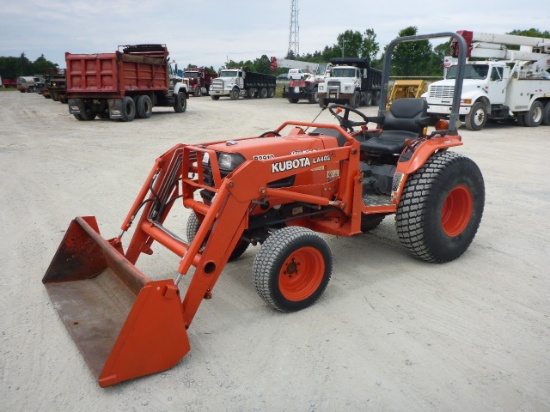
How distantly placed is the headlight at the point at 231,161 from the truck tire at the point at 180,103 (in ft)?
55.0

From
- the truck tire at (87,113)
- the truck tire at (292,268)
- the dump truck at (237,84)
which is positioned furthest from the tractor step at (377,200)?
the dump truck at (237,84)

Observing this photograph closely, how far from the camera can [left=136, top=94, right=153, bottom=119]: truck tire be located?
17219 mm

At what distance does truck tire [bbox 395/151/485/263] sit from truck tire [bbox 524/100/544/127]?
14.0 meters

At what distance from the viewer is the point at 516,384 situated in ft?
9.13

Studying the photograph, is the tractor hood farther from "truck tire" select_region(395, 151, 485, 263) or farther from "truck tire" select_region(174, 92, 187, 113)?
"truck tire" select_region(174, 92, 187, 113)

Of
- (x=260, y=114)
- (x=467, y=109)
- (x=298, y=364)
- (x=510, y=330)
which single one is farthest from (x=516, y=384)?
(x=260, y=114)

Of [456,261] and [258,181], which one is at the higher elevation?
[258,181]

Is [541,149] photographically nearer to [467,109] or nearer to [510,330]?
[467,109]

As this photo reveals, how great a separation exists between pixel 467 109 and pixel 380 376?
13797 mm

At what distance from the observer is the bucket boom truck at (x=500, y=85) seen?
15.0 meters

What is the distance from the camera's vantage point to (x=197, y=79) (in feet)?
111

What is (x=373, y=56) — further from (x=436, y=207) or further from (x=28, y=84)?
(x=436, y=207)

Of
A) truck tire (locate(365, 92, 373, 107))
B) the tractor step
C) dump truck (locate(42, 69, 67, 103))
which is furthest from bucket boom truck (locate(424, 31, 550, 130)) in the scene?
dump truck (locate(42, 69, 67, 103))

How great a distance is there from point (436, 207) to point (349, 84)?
19.6 m
